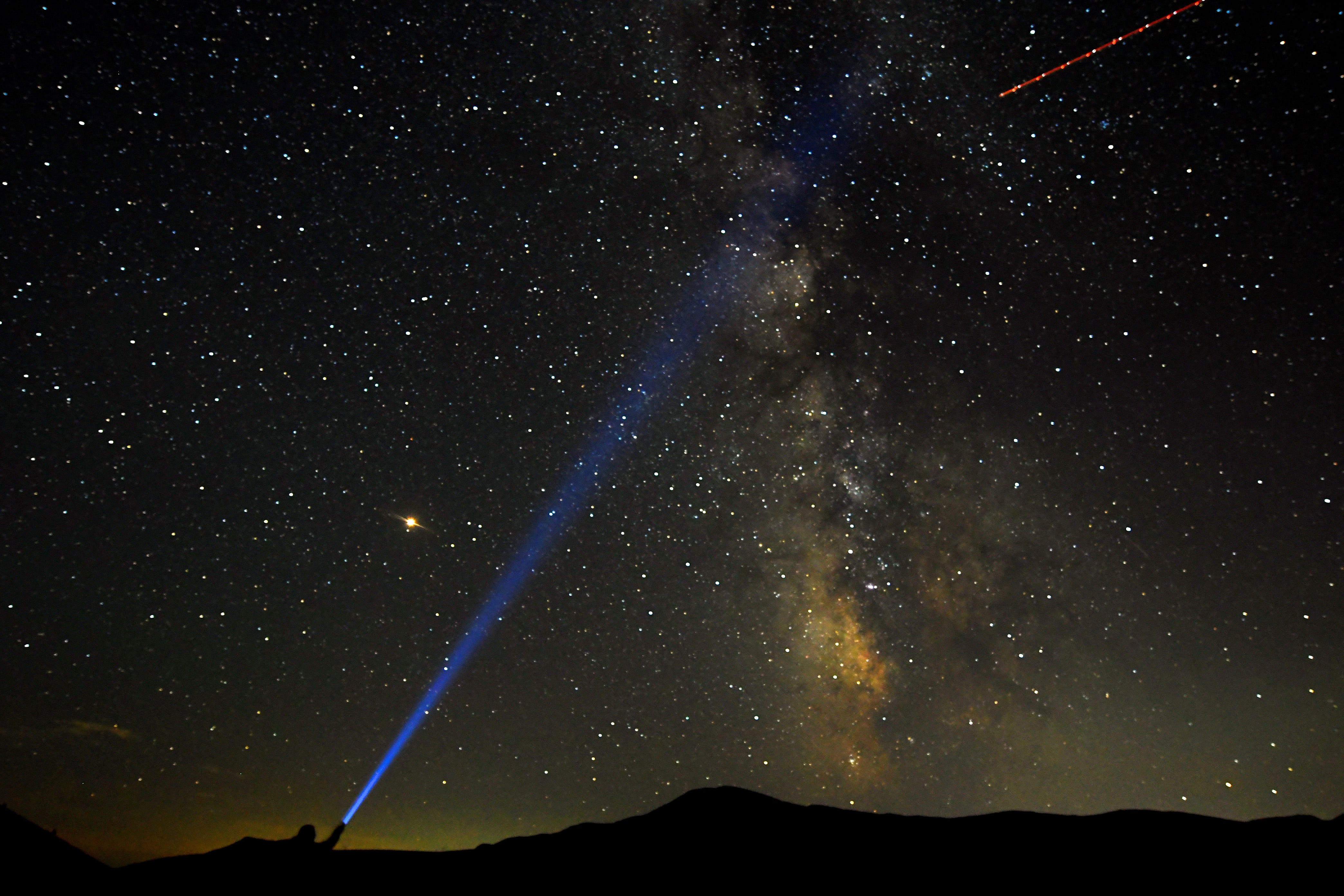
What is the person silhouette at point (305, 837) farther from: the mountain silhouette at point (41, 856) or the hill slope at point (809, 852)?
the mountain silhouette at point (41, 856)

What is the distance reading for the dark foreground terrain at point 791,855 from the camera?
7188 millimetres

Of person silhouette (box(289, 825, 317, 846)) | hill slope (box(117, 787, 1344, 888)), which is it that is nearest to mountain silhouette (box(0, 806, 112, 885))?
hill slope (box(117, 787, 1344, 888))

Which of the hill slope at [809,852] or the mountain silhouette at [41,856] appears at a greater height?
the mountain silhouette at [41,856]

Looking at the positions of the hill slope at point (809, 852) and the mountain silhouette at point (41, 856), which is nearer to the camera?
the hill slope at point (809, 852)

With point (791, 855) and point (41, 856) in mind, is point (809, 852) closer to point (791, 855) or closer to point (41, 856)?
point (791, 855)

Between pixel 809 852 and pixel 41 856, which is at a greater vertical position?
pixel 41 856

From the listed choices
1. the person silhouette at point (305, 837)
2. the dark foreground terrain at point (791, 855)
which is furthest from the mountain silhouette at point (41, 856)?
the person silhouette at point (305, 837)

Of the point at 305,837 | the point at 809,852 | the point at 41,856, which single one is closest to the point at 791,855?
the point at 809,852

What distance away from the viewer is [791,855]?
8.30m

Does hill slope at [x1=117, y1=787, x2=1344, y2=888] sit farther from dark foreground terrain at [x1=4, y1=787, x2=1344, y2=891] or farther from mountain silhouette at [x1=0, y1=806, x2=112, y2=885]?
mountain silhouette at [x1=0, y1=806, x2=112, y2=885]

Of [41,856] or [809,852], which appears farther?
[41,856]

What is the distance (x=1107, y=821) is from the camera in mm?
8422

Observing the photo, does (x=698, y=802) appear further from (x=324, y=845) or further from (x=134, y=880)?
(x=134, y=880)

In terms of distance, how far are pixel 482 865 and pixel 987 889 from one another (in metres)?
6.87
